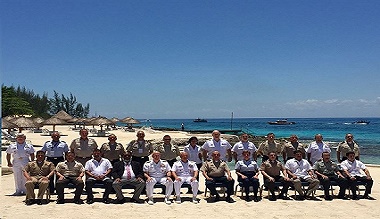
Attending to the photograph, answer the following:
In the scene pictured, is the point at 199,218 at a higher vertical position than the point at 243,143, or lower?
lower

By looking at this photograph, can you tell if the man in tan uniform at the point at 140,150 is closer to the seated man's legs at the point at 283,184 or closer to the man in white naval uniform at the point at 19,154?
the man in white naval uniform at the point at 19,154

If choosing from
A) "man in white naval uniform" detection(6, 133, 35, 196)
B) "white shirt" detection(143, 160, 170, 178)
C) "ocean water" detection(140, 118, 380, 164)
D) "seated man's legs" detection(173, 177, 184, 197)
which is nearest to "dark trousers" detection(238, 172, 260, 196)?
"seated man's legs" detection(173, 177, 184, 197)

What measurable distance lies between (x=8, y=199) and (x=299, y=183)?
6520 millimetres

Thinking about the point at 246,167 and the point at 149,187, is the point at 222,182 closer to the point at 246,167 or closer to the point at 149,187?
the point at 246,167

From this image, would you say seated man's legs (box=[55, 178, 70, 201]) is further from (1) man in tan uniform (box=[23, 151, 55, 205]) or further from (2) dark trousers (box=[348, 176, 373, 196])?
(2) dark trousers (box=[348, 176, 373, 196])

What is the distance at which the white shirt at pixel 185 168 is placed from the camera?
870 cm

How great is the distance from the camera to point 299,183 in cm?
871

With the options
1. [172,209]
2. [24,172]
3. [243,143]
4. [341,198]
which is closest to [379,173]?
[341,198]

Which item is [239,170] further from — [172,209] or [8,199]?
[8,199]

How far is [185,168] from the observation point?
8.75 metres

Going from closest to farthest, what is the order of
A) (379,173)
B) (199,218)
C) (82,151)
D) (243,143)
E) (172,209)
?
(199,218) → (172,209) → (82,151) → (243,143) → (379,173)

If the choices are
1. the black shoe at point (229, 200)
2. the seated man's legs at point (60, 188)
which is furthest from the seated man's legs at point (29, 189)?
the black shoe at point (229, 200)

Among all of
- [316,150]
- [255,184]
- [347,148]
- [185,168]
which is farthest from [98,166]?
[347,148]

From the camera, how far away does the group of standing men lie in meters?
8.24
